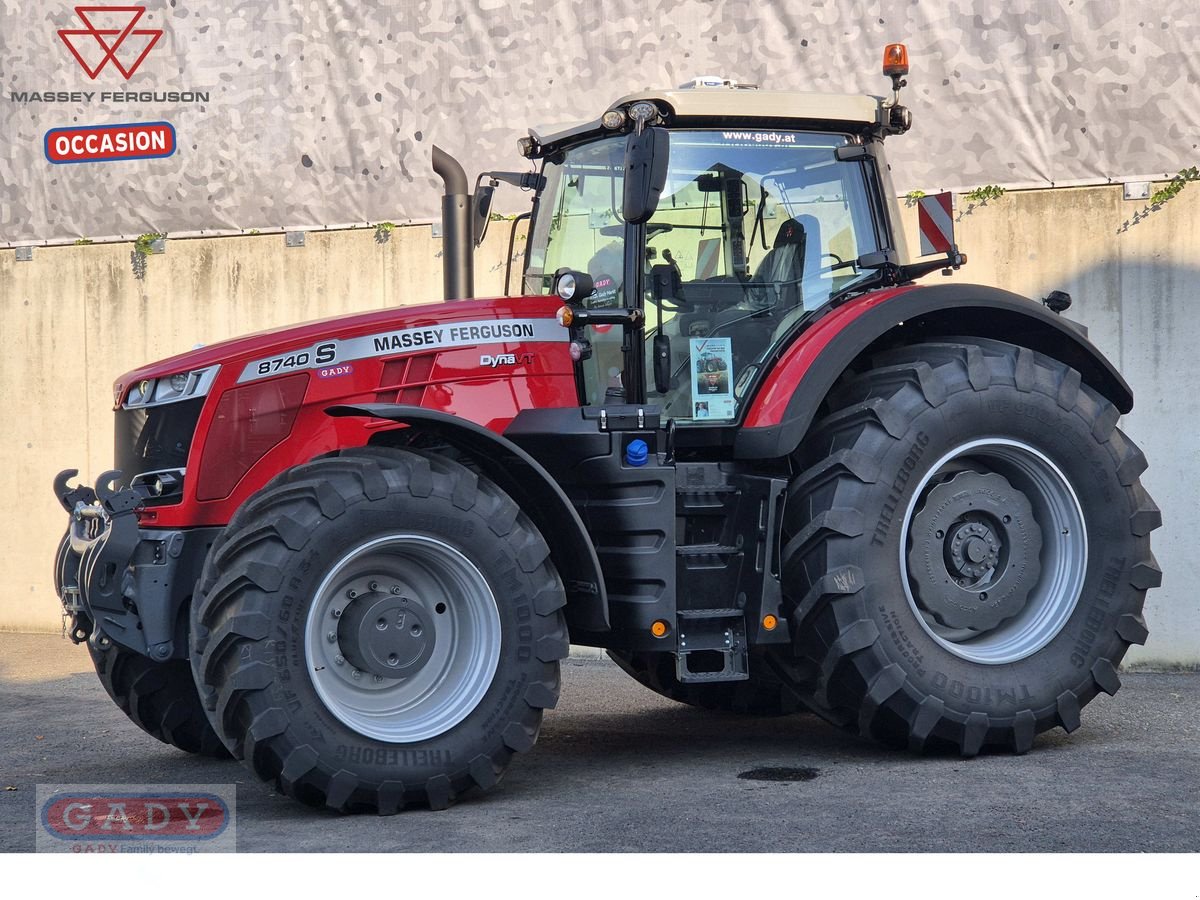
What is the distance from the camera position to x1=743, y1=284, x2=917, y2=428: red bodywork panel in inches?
218

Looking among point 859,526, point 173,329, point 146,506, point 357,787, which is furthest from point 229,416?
point 173,329

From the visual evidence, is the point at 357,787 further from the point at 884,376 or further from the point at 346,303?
the point at 346,303

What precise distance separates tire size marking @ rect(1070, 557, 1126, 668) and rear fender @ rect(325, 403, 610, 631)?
76.2 inches

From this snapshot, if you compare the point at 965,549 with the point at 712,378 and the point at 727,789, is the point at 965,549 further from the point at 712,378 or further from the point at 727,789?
the point at 727,789

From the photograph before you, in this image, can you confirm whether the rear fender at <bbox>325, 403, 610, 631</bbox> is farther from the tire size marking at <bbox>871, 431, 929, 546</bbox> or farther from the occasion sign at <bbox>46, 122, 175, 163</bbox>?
the occasion sign at <bbox>46, 122, 175, 163</bbox>

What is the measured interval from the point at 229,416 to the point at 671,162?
193cm

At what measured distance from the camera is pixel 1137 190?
27.9 feet

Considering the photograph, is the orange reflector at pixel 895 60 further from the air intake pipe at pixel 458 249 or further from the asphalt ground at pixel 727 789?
the asphalt ground at pixel 727 789

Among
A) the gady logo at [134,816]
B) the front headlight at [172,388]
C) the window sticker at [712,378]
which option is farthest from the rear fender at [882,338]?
the gady logo at [134,816]

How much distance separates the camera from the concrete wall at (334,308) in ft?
27.5

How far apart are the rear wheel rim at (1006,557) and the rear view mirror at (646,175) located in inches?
59.0

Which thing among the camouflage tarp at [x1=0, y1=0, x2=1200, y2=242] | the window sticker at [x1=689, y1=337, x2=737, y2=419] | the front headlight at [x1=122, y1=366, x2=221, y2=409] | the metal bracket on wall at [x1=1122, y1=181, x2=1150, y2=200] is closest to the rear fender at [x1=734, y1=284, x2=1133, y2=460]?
the window sticker at [x1=689, y1=337, x2=737, y2=419]

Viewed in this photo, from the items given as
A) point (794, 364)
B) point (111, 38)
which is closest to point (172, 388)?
point (794, 364)

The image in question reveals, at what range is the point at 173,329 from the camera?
33.2ft
